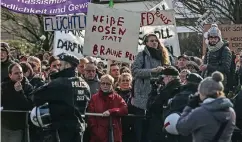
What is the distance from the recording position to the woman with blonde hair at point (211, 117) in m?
6.91

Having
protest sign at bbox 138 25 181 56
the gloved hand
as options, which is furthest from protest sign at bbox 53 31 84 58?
the gloved hand

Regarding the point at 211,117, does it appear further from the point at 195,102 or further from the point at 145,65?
the point at 145,65

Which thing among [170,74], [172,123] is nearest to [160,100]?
[170,74]

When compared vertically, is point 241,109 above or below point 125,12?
below

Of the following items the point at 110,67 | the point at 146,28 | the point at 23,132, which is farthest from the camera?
the point at 146,28

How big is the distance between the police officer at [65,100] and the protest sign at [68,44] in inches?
→ 212

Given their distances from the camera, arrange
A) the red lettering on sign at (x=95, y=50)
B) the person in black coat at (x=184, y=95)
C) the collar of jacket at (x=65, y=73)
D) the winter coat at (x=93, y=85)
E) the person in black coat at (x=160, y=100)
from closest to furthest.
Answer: the person in black coat at (x=184, y=95)
the collar of jacket at (x=65, y=73)
the person in black coat at (x=160, y=100)
the winter coat at (x=93, y=85)
the red lettering on sign at (x=95, y=50)

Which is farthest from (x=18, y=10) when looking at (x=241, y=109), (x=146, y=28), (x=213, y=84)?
(x=213, y=84)

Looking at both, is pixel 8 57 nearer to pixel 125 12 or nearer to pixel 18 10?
pixel 125 12

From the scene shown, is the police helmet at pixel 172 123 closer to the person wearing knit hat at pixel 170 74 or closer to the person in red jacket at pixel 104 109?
the person wearing knit hat at pixel 170 74

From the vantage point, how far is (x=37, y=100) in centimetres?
893

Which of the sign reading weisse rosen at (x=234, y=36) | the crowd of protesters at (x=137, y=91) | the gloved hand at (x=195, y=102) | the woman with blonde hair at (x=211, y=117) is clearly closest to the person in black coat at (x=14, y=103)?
the crowd of protesters at (x=137, y=91)

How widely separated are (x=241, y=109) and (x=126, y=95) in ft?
8.05

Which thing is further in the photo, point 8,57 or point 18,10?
point 18,10
